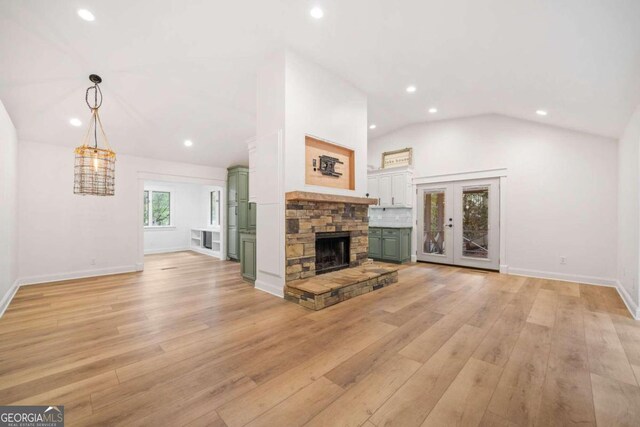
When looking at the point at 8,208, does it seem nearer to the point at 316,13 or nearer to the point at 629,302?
the point at 316,13

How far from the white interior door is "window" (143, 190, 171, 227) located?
25.8ft

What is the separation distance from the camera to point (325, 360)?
1.98 metres

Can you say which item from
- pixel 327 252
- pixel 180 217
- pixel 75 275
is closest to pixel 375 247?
pixel 327 252

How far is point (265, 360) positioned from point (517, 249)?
5339 millimetres

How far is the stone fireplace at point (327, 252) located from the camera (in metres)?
3.34

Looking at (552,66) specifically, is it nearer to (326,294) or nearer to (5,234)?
(326,294)

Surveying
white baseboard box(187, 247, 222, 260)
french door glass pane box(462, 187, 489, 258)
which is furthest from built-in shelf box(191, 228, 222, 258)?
french door glass pane box(462, 187, 489, 258)

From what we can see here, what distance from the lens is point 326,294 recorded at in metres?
3.17

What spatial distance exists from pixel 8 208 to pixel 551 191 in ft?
27.6

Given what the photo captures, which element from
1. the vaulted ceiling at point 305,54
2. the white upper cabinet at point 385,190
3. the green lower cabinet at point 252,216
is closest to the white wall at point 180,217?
the green lower cabinet at point 252,216

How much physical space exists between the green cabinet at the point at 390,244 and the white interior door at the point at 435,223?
0.39 metres

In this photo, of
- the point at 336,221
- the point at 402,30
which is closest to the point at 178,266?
the point at 336,221

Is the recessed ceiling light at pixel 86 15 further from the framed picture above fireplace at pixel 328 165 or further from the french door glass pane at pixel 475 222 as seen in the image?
the french door glass pane at pixel 475 222

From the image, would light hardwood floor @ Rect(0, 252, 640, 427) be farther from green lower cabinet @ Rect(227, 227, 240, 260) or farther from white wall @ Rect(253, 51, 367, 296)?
green lower cabinet @ Rect(227, 227, 240, 260)
